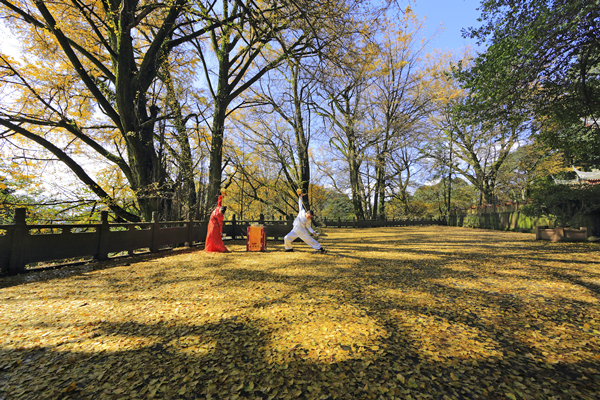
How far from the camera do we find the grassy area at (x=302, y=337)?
168cm

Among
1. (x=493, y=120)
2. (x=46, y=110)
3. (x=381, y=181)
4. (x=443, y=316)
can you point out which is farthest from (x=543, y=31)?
(x=381, y=181)

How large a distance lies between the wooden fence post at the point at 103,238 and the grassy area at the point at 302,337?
137 cm

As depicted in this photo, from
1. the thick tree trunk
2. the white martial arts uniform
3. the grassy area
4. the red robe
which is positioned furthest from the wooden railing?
the thick tree trunk

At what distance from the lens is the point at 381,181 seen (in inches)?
959

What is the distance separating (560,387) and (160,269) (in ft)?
19.3

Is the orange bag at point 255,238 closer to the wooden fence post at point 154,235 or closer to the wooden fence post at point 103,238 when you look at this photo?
the wooden fence post at point 154,235

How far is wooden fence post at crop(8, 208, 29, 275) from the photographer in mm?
4473

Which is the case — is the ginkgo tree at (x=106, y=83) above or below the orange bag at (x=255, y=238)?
above

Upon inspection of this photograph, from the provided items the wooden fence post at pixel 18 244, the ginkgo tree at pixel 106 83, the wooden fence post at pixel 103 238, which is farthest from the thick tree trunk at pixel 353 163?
the wooden fence post at pixel 18 244

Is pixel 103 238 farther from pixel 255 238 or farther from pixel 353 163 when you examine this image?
pixel 353 163

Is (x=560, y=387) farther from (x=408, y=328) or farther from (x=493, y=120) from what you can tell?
(x=493, y=120)

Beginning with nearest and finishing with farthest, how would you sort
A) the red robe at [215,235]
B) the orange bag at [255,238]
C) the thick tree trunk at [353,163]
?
the red robe at [215,235]
the orange bag at [255,238]
the thick tree trunk at [353,163]

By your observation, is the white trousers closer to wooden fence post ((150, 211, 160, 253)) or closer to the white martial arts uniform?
the white martial arts uniform

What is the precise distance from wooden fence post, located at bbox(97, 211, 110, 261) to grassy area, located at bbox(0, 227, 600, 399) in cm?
137
